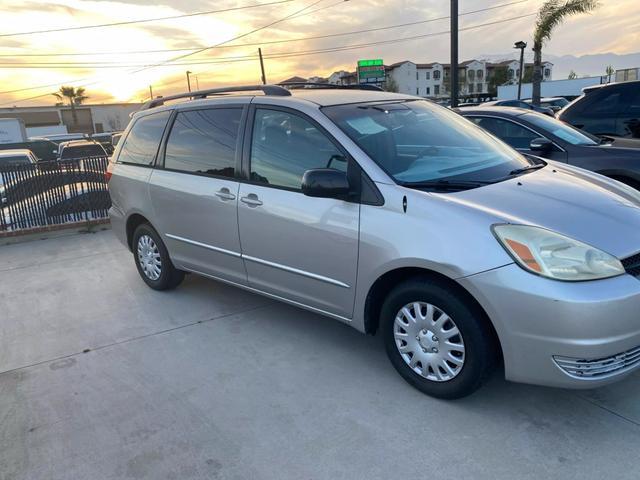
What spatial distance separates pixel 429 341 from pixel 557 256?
0.84 m

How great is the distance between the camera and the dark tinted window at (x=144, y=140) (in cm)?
474

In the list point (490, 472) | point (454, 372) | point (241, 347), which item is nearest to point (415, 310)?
point (454, 372)

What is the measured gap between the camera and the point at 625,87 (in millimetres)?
6871

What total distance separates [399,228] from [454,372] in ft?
2.82

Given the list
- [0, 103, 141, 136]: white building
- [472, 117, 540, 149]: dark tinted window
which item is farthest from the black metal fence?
[0, 103, 141, 136]: white building

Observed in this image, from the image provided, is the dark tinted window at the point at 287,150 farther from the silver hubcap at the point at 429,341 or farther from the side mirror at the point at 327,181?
the silver hubcap at the point at 429,341

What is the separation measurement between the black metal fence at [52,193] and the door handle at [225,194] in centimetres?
525

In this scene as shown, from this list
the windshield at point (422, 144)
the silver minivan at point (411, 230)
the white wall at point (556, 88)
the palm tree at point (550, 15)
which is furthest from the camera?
the white wall at point (556, 88)

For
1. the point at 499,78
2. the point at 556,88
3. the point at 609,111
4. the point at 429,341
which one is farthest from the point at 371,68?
the point at 499,78

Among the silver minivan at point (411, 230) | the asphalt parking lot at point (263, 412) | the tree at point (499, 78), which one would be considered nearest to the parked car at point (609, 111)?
the silver minivan at point (411, 230)

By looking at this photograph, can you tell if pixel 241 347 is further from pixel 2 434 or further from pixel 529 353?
pixel 529 353

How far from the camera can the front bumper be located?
2.37 m

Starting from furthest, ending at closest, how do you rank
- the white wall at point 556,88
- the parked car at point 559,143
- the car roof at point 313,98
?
the white wall at point 556,88, the parked car at point 559,143, the car roof at point 313,98

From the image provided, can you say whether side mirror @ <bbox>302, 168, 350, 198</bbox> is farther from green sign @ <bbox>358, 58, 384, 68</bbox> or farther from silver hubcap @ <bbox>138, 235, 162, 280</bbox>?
green sign @ <bbox>358, 58, 384, 68</bbox>
